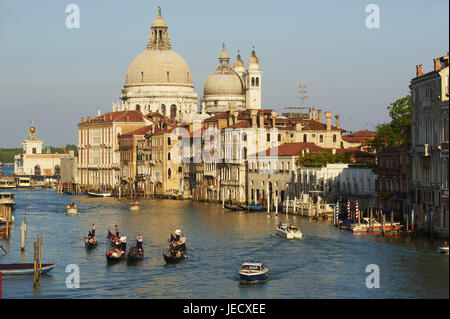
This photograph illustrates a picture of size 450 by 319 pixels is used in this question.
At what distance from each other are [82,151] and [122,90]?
13.6 metres

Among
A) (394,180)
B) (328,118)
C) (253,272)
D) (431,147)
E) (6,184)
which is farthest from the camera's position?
(6,184)

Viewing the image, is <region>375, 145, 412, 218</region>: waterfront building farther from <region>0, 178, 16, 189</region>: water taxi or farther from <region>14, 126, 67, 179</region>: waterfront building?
<region>14, 126, 67, 179</region>: waterfront building

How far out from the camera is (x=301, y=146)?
70000 mm

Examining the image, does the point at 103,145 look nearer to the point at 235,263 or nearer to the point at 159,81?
the point at 159,81

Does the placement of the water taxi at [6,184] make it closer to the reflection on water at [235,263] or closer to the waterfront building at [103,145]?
the waterfront building at [103,145]

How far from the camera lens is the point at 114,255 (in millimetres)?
41906

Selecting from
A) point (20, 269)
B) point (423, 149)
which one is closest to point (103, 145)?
point (423, 149)

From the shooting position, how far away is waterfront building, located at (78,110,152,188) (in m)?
109

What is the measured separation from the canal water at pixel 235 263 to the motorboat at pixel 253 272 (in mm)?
286

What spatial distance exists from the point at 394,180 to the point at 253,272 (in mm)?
16542

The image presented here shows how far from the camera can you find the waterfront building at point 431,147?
131 feet

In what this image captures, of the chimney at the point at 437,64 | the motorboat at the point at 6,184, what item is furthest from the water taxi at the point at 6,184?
the chimney at the point at 437,64
